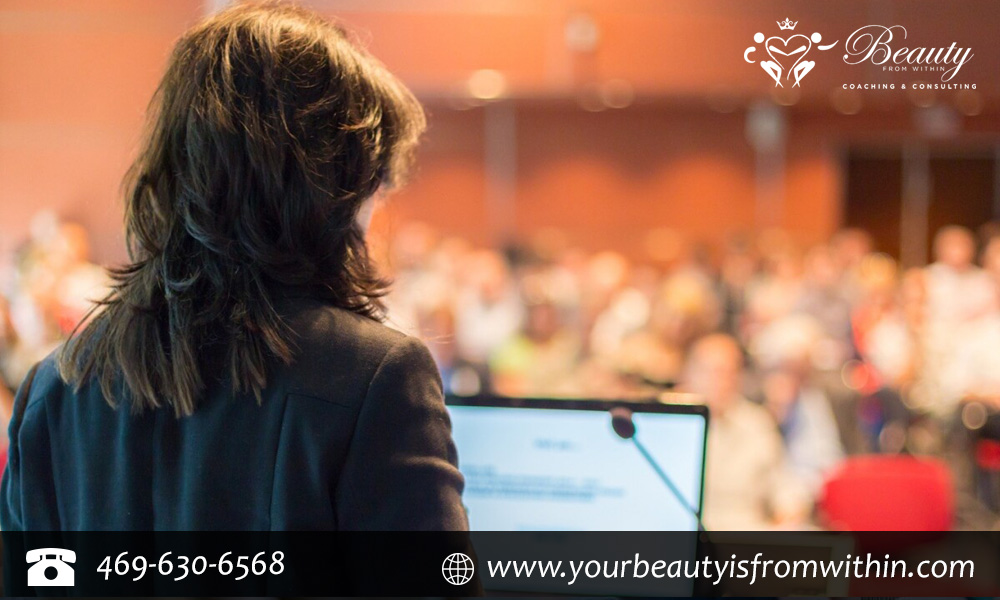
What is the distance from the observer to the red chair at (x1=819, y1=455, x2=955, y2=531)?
2789 millimetres

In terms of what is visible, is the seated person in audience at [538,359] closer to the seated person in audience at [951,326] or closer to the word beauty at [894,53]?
the seated person in audience at [951,326]

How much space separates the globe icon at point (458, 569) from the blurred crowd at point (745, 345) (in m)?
0.44

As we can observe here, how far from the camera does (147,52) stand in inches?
254

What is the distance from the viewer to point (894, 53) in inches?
54.7

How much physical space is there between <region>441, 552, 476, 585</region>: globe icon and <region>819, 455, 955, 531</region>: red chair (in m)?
2.27

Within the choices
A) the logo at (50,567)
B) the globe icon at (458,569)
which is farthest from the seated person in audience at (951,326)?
the logo at (50,567)

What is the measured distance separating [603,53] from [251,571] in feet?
21.0

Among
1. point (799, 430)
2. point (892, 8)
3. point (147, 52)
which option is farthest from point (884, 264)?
point (892, 8)

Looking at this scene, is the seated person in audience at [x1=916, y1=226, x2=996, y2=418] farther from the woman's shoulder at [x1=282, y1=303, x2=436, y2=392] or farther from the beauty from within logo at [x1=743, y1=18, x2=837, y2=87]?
the woman's shoulder at [x1=282, y1=303, x2=436, y2=392]

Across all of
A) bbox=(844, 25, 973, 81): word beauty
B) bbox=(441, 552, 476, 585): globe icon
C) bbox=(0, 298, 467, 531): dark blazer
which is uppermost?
bbox=(844, 25, 973, 81): word beauty

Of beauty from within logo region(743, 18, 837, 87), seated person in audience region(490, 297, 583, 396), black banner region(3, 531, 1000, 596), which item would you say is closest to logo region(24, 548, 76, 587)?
black banner region(3, 531, 1000, 596)

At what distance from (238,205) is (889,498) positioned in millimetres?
2563

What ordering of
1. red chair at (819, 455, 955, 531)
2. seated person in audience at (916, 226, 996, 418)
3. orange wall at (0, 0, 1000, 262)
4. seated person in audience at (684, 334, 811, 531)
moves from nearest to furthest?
1. red chair at (819, 455, 955, 531)
2. seated person in audience at (684, 334, 811, 531)
3. seated person in audience at (916, 226, 996, 418)
4. orange wall at (0, 0, 1000, 262)

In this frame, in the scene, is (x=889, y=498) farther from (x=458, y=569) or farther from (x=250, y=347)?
(x=250, y=347)
